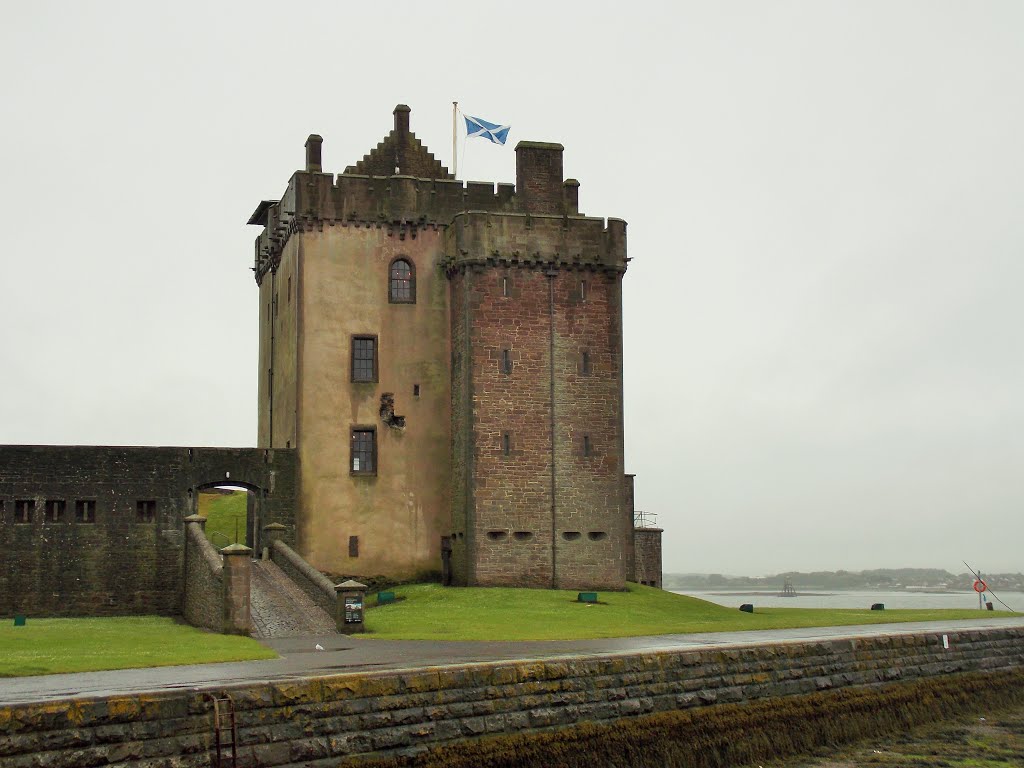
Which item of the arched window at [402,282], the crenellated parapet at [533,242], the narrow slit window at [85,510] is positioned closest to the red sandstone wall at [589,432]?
the crenellated parapet at [533,242]

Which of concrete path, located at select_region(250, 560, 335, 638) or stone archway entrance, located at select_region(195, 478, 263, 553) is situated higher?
stone archway entrance, located at select_region(195, 478, 263, 553)

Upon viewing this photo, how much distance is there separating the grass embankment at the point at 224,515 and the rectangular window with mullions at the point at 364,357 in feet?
20.2

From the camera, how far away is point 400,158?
47.9 m

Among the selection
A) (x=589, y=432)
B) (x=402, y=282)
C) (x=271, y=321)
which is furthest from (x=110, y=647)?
(x=271, y=321)

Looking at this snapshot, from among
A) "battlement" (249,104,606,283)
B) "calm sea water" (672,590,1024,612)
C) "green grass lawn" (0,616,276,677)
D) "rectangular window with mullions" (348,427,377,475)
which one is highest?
"battlement" (249,104,606,283)

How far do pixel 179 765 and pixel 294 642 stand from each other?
12.8 m

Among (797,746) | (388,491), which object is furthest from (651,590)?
(797,746)

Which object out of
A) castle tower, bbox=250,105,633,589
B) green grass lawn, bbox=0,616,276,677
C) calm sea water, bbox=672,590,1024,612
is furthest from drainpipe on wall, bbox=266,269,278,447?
calm sea water, bbox=672,590,1024,612

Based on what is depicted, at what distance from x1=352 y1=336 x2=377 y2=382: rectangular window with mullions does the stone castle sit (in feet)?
0.16

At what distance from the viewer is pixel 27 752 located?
14.5m

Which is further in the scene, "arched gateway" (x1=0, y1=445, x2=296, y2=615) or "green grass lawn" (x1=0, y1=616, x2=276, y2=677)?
"arched gateway" (x1=0, y1=445, x2=296, y2=615)

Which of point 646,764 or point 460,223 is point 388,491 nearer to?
point 460,223

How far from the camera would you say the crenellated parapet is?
143 feet

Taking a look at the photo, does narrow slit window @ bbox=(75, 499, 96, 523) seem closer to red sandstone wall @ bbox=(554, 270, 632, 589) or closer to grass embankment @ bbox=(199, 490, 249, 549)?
grass embankment @ bbox=(199, 490, 249, 549)
